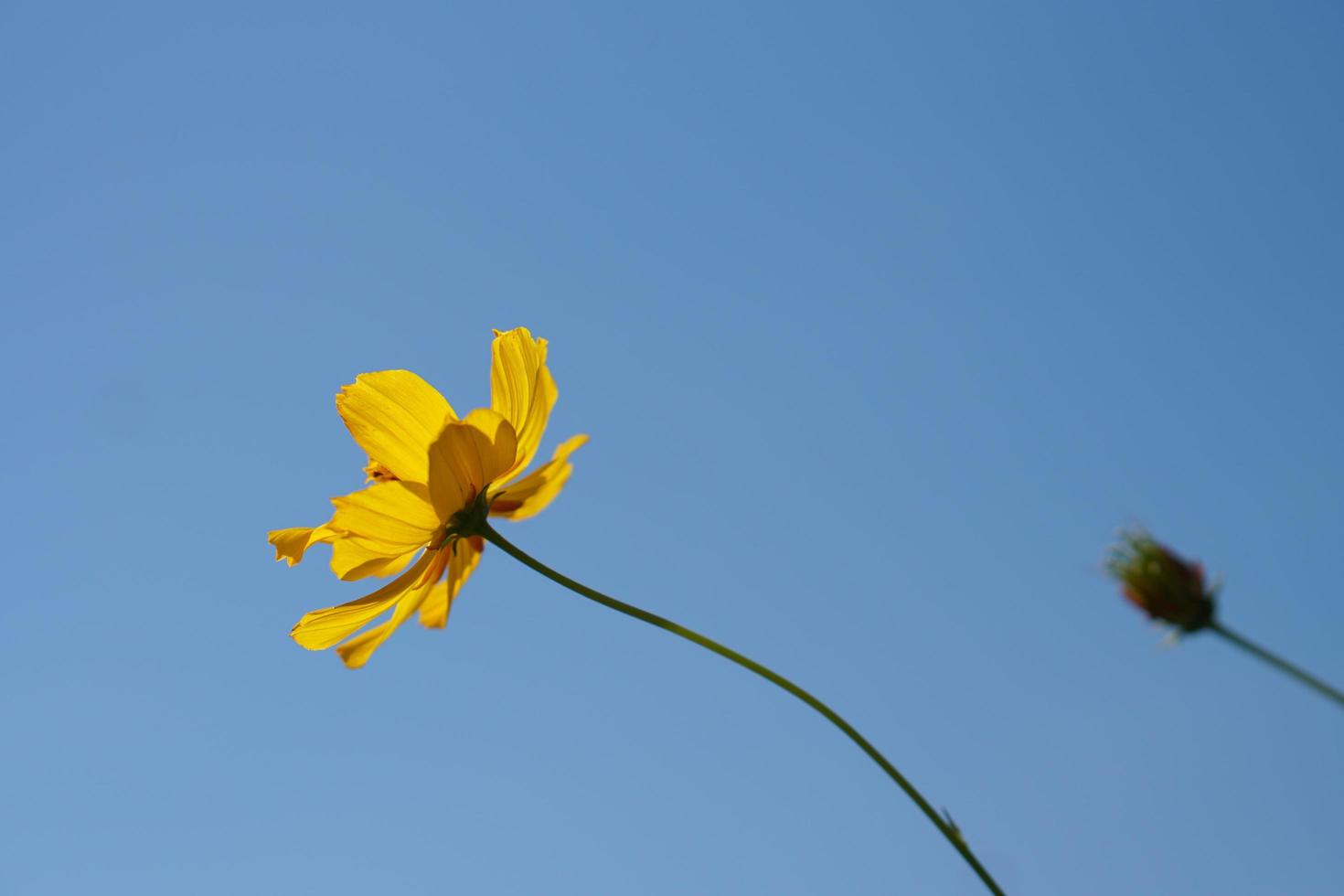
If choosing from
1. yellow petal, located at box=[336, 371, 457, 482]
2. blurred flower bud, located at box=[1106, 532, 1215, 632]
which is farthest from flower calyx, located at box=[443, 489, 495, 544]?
blurred flower bud, located at box=[1106, 532, 1215, 632]

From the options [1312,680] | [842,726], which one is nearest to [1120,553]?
[842,726]

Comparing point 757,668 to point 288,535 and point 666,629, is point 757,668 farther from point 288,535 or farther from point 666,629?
point 288,535

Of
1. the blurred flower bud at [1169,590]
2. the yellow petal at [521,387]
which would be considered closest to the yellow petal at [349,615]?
the yellow petal at [521,387]

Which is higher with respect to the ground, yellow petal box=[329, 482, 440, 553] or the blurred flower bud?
yellow petal box=[329, 482, 440, 553]

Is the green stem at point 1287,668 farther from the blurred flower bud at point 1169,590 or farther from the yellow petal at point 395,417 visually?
the yellow petal at point 395,417

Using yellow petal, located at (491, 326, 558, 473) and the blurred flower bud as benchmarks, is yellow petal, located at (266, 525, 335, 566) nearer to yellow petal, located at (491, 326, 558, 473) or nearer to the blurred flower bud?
yellow petal, located at (491, 326, 558, 473)

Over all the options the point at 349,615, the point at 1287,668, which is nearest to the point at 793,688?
the point at 1287,668
